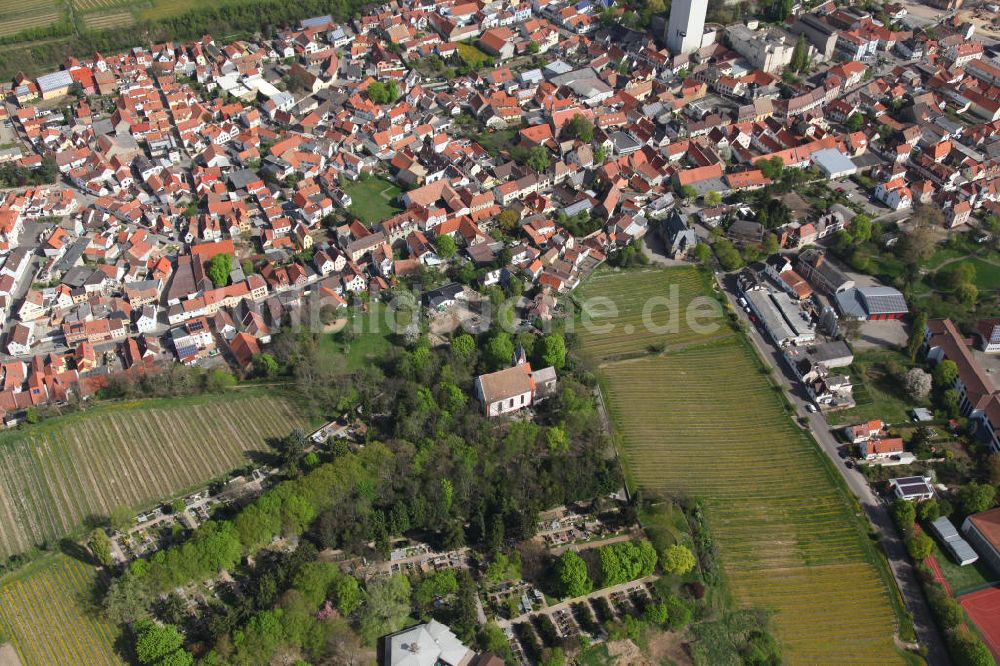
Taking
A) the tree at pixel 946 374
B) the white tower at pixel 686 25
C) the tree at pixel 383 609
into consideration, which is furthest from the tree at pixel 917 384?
the white tower at pixel 686 25

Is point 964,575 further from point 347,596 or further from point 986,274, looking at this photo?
point 347,596

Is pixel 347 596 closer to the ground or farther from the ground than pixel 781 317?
closer to the ground

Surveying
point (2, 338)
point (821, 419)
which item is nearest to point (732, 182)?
point (821, 419)

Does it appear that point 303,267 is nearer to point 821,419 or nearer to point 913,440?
point 821,419

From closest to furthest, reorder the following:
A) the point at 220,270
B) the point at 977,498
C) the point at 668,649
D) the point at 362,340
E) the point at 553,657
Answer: the point at 553,657 → the point at 668,649 → the point at 977,498 → the point at 362,340 → the point at 220,270

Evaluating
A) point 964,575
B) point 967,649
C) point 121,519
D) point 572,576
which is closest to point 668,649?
point 572,576

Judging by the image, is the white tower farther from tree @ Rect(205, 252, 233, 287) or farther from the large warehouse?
tree @ Rect(205, 252, 233, 287)
